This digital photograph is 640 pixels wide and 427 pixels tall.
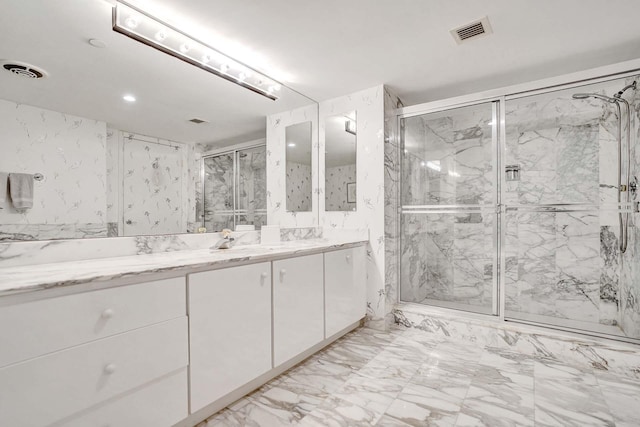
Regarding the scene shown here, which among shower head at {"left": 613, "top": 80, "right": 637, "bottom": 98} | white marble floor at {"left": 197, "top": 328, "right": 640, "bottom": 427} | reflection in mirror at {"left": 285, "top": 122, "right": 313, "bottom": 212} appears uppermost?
shower head at {"left": 613, "top": 80, "right": 637, "bottom": 98}

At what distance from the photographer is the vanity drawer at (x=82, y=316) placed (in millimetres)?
896

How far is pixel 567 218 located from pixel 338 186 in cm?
241

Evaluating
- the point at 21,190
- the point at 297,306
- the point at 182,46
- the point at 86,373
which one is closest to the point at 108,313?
the point at 86,373

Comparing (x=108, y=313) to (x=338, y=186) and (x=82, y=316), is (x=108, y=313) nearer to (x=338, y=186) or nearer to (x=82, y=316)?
(x=82, y=316)

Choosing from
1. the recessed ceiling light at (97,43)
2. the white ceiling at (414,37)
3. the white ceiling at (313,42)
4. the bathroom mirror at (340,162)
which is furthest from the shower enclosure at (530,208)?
the recessed ceiling light at (97,43)

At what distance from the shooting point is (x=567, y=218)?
314 cm

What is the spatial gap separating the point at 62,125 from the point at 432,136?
335 cm

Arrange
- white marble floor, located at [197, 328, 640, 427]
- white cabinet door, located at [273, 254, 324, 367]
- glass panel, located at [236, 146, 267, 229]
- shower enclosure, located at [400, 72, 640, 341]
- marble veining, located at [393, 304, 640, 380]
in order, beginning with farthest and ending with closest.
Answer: shower enclosure, located at [400, 72, 640, 341]
glass panel, located at [236, 146, 267, 229]
marble veining, located at [393, 304, 640, 380]
white cabinet door, located at [273, 254, 324, 367]
white marble floor, located at [197, 328, 640, 427]

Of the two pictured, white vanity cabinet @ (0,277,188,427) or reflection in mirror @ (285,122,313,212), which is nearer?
white vanity cabinet @ (0,277,188,427)

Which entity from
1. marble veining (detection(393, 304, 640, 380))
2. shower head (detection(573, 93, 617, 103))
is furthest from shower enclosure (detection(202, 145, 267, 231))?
shower head (detection(573, 93, 617, 103))

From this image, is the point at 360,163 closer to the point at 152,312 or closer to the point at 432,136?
the point at 432,136

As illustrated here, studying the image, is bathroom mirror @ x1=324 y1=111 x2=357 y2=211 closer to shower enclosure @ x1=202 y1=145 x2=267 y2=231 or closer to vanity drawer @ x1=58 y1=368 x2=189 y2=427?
shower enclosure @ x1=202 y1=145 x2=267 y2=231

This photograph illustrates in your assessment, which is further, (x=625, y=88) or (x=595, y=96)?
(x=595, y=96)

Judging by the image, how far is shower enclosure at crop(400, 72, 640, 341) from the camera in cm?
254
